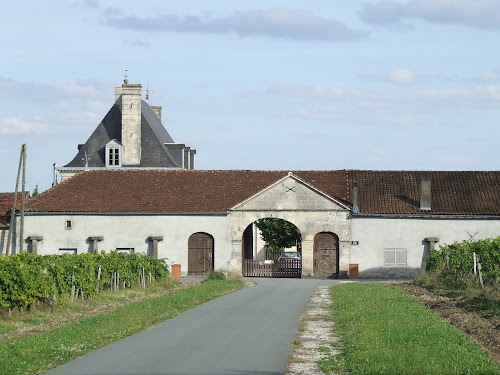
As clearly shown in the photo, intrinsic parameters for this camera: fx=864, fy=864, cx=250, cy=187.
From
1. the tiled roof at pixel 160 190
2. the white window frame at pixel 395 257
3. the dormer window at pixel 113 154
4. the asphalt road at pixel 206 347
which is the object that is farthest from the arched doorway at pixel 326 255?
the dormer window at pixel 113 154

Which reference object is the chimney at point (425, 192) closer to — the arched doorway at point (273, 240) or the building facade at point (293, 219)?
the building facade at point (293, 219)

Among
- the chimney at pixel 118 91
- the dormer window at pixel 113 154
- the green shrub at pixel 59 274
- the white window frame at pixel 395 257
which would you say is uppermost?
the chimney at pixel 118 91

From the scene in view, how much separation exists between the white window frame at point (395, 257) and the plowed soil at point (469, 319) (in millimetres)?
18135

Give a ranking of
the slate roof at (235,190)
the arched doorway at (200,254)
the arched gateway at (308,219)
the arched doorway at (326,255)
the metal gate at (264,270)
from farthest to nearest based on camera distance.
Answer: the metal gate at (264,270) → the arched doorway at (200,254) → the slate roof at (235,190) → the arched doorway at (326,255) → the arched gateway at (308,219)

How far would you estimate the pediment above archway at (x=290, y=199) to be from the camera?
160 feet

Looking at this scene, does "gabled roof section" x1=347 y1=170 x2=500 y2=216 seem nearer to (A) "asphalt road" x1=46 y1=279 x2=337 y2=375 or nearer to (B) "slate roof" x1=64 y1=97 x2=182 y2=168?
(B) "slate roof" x1=64 y1=97 x2=182 y2=168

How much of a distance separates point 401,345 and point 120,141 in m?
56.2

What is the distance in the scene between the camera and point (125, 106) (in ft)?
227

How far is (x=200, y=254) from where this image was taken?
49.5m

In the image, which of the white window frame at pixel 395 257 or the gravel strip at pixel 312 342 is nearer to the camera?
the gravel strip at pixel 312 342

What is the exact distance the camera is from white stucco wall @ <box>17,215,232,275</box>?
4947cm

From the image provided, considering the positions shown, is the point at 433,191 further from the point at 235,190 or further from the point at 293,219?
the point at 235,190

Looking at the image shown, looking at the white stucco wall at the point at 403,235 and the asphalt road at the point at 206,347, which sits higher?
the white stucco wall at the point at 403,235

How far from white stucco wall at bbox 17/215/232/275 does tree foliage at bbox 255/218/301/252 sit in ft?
91.5
